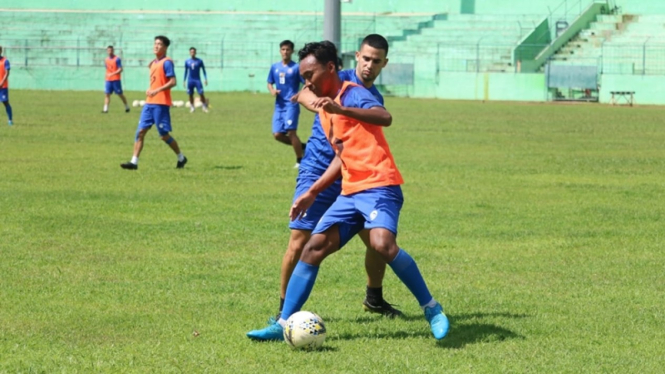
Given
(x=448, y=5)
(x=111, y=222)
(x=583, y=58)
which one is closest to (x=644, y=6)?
(x=583, y=58)

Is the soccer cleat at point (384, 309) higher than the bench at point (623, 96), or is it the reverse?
the bench at point (623, 96)

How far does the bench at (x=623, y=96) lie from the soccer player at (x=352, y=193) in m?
38.3

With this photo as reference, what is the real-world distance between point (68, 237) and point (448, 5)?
4736 cm

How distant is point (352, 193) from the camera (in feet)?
20.9

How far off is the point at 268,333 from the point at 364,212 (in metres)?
0.95

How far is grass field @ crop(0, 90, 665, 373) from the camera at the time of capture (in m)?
6.15

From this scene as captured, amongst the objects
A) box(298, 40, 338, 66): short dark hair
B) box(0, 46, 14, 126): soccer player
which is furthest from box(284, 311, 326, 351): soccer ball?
box(0, 46, 14, 126): soccer player

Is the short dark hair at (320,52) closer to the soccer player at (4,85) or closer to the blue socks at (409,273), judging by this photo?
the blue socks at (409,273)

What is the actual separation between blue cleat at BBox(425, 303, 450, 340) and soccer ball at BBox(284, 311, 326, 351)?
65cm

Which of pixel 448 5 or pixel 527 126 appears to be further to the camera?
pixel 448 5

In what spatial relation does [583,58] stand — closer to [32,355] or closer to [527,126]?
[527,126]

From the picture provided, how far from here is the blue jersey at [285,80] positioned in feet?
55.2

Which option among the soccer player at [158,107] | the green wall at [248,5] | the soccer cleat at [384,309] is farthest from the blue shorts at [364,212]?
the green wall at [248,5]

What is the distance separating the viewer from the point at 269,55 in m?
52.8
